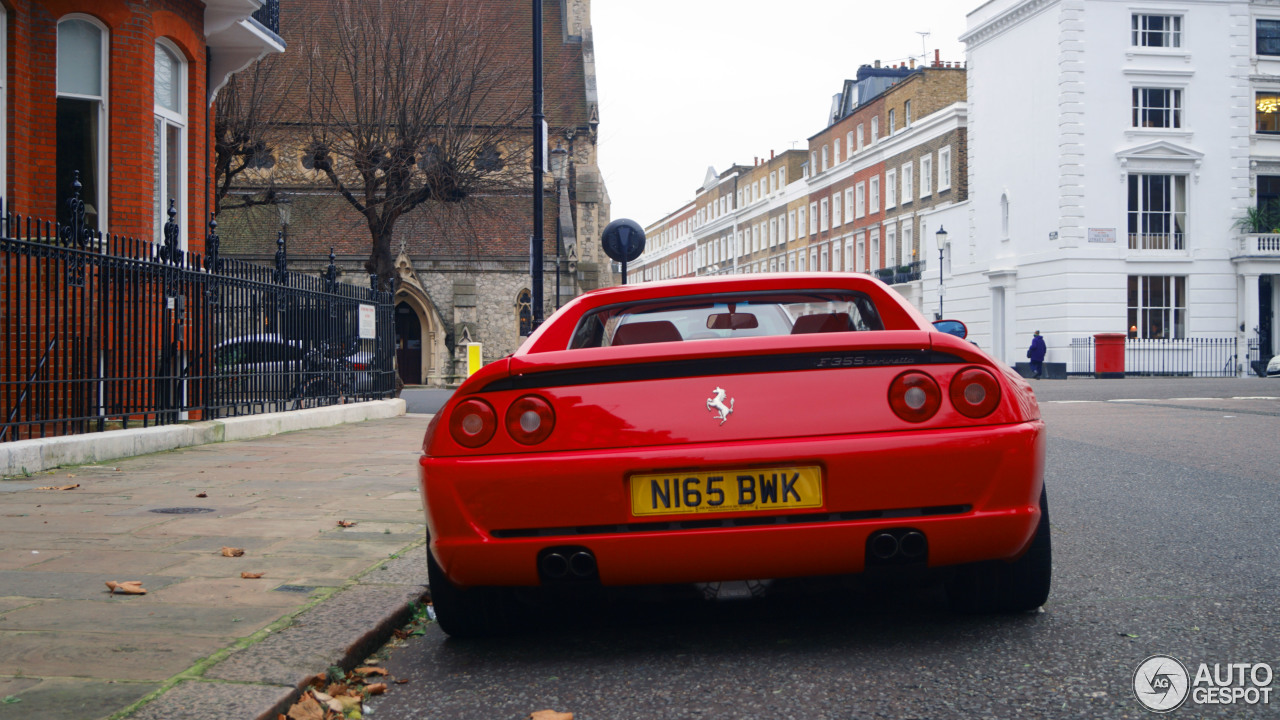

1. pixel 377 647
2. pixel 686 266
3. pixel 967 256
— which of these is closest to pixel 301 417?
pixel 377 647

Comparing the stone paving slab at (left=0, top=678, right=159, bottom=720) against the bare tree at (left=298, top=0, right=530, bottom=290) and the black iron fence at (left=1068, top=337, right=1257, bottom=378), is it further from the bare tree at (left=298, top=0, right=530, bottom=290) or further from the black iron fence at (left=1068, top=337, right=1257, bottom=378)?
the black iron fence at (left=1068, top=337, right=1257, bottom=378)

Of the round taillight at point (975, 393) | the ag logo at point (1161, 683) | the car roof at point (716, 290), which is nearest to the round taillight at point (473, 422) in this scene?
the car roof at point (716, 290)

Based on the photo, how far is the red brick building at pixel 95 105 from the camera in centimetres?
1164

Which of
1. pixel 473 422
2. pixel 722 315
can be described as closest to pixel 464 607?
pixel 473 422

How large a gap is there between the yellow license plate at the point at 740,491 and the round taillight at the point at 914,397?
320mm

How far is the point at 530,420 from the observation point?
349cm

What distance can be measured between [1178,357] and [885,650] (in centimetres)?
3654

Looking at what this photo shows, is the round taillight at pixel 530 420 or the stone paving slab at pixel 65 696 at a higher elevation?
the round taillight at pixel 530 420

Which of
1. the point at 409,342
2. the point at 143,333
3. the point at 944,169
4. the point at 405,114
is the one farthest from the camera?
the point at 944,169

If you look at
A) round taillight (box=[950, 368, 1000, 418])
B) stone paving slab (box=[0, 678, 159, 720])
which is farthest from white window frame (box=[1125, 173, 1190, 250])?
stone paving slab (box=[0, 678, 159, 720])

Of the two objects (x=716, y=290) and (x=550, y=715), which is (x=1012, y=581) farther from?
(x=550, y=715)

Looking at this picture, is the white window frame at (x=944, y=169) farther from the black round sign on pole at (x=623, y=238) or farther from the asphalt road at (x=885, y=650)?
the asphalt road at (x=885, y=650)

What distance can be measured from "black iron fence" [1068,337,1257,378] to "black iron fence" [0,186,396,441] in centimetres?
2824

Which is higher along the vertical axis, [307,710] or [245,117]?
[245,117]
